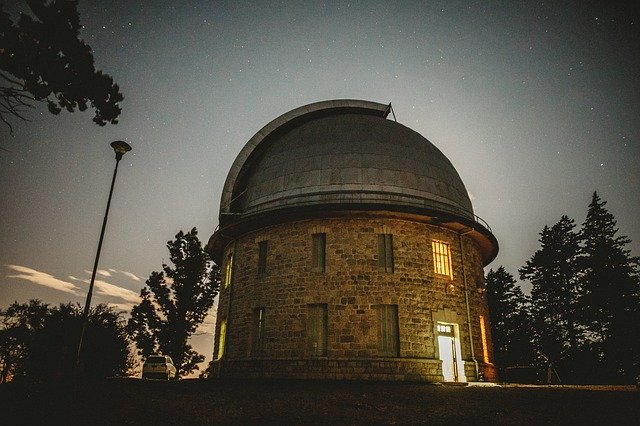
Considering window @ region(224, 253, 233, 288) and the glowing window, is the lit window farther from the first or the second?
window @ region(224, 253, 233, 288)

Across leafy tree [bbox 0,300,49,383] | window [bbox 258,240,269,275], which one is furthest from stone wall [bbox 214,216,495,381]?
leafy tree [bbox 0,300,49,383]

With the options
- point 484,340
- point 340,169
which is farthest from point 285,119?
point 484,340

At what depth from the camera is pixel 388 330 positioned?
45.3 ft

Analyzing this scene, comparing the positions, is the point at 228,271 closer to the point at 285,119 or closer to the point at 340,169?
the point at 340,169

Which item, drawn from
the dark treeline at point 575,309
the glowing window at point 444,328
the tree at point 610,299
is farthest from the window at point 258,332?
the tree at point 610,299

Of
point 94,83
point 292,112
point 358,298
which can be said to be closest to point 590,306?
point 358,298

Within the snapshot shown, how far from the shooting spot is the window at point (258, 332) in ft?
48.8

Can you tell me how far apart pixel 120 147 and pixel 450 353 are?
13255 millimetres

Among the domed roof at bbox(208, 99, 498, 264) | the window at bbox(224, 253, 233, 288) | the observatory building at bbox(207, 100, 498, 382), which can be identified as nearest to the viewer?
the observatory building at bbox(207, 100, 498, 382)

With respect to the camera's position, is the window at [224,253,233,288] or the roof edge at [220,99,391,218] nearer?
the window at [224,253,233,288]

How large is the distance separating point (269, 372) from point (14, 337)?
30.8m

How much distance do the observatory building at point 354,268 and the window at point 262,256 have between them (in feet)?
0.14

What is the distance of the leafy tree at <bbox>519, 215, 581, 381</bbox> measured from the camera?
28.2 meters

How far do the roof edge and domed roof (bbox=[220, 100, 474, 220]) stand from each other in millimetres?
52
